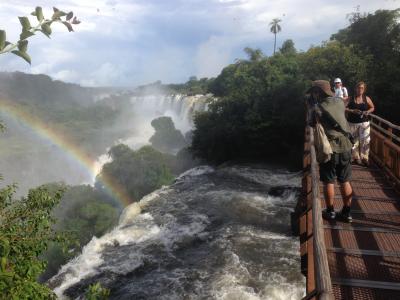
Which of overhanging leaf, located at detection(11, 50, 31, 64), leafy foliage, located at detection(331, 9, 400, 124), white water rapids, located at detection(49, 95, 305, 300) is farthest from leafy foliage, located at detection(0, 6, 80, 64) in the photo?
leafy foliage, located at detection(331, 9, 400, 124)

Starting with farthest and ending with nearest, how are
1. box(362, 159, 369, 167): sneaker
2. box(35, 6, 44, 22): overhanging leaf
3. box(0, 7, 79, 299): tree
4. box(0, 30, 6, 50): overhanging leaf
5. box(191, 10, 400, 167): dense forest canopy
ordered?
box(191, 10, 400, 167): dense forest canopy
box(362, 159, 369, 167): sneaker
box(0, 7, 79, 299): tree
box(35, 6, 44, 22): overhanging leaf
box(0, 30, 6, 50): overhanging leaf

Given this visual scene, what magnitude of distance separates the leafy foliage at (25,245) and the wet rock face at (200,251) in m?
7.59

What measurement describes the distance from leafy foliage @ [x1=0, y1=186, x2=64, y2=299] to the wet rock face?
7.59 m

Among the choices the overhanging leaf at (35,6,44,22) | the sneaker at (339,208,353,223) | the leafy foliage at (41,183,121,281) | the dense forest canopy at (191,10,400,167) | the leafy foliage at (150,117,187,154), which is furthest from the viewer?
the leafy foliage at (150,117,187,154)

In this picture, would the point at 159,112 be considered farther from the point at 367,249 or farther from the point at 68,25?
the point at 68,25

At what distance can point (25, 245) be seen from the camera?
4895mm

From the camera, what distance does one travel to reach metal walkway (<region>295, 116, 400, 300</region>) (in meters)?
3.46

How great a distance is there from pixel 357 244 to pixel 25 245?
15.0 ft

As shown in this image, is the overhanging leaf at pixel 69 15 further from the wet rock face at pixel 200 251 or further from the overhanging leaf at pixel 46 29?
the wet rock face at pixel 200 251

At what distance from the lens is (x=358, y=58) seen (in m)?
27.1

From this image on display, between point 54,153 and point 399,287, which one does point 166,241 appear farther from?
point 54,153

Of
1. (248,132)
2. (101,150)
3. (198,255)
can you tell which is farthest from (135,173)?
(101,150)

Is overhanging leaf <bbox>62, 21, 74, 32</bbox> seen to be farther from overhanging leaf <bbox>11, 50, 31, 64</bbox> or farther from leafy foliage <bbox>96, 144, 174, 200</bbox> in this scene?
leafy foliage <bbox>96, 144, 174, 200</bbox>

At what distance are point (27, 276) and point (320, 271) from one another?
338 cm
